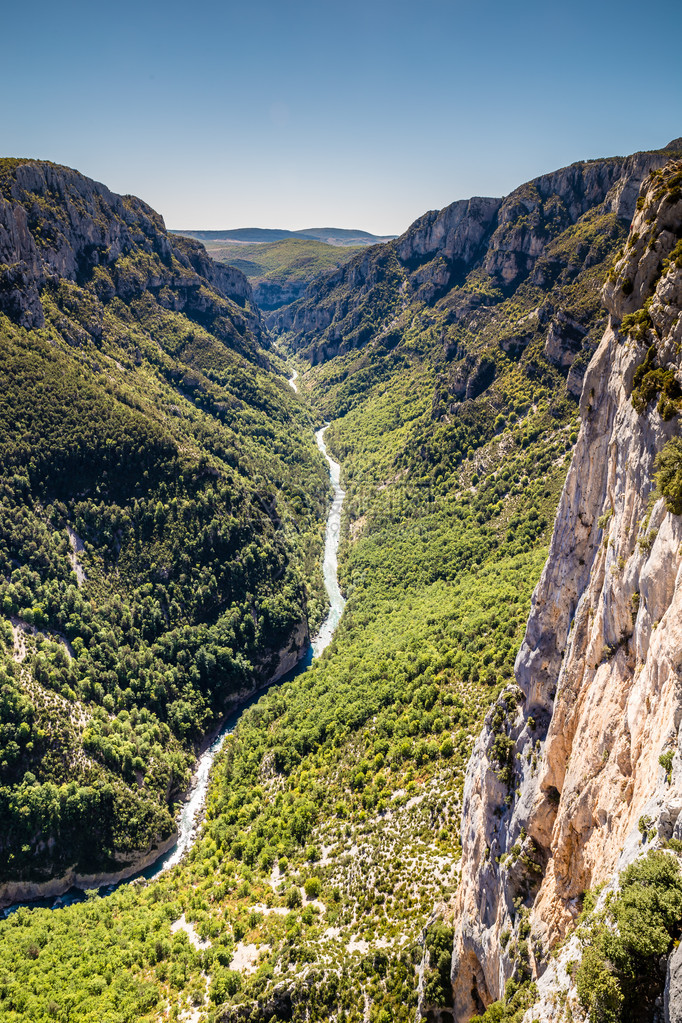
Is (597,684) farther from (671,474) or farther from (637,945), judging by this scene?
(637,945)

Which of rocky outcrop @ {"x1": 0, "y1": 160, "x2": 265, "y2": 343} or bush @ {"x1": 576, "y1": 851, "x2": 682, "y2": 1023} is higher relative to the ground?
rocky outcrop @ {"x1": 0, "y1": 160, "x2": 265, "y2": 343}

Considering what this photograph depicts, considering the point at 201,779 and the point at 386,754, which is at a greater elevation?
the point at 386,754

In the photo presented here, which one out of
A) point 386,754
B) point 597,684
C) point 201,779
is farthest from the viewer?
point 201,779

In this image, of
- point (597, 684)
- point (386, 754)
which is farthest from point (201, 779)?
point (597, 684)

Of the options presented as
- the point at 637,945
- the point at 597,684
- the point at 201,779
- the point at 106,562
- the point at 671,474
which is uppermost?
the point at 671,474

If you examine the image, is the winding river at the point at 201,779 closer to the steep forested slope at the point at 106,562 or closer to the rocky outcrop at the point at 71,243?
the steep forested slope at the point at 106,562

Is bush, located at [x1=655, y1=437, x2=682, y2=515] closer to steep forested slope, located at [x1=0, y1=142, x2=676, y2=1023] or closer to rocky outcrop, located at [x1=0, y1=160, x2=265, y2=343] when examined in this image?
steep forested slope, located at [x1=0, y1=142, x2=676, y2=1023]

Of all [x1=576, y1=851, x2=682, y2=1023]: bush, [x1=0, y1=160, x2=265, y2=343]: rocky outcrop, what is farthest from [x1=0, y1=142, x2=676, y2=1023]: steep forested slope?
[x1=0, y1=160, x2=265, y2=343]: rocky outcrop

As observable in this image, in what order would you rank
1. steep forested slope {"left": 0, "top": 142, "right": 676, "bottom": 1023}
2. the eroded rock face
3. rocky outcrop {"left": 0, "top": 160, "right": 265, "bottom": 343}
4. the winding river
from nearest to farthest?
the eroded rock face
steep forested slope {"left": 0, "top": 142, "right": 676, "bottom": 1023}
the winding river
rocky outcrop {"left": 0, "top": 160, "right": 265, "bottom": 343}
